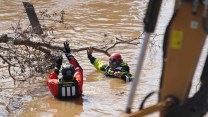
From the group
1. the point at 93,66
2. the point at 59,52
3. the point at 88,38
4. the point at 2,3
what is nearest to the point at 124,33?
the point at 88,38

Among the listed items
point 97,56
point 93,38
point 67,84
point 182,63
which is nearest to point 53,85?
point 67,84

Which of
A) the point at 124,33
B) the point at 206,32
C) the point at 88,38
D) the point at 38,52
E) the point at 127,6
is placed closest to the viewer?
the point at 206,32

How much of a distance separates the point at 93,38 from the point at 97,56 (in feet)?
7.16

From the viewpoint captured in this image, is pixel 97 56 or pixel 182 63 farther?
pixel 97 56

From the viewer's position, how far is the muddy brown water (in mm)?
7664

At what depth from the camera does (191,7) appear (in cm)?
303

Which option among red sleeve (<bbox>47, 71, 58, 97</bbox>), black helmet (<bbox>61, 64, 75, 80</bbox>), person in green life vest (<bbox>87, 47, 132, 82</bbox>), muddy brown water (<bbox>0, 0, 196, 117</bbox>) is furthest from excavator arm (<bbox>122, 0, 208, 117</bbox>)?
person in green life vest (<bbox>87, 47, 132, 82</bbox>)

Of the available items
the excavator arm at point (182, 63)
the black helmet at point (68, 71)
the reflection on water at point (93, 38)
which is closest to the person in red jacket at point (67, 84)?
the black helmet at point (68, 71)

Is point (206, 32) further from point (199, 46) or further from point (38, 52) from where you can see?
point (38, 52)

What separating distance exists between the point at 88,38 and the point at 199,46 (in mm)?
10552

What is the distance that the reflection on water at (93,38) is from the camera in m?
7.67

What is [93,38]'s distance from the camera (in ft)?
44.3

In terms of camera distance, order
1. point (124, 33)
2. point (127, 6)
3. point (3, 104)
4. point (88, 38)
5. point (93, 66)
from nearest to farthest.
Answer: point (3, 104) < point (93, 66) < point (88, 38) < point (124, 33) < point (127, 6)

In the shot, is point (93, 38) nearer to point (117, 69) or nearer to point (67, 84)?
point (117, 69)
